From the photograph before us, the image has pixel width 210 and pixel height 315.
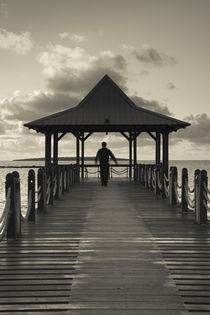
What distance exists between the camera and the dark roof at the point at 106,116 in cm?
2222

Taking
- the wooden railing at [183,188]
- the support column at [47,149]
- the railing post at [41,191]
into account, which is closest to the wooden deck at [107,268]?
the wooden railing at [183,188]

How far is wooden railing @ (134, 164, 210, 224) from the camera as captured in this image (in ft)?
32.6

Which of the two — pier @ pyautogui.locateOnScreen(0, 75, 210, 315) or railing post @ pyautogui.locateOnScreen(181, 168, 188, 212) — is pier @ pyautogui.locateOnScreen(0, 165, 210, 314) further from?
railing post @ pyautogui.locateOnScreen(181, 168, 188, 212)

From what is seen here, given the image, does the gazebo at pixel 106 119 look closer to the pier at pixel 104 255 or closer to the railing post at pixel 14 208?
the pier at pixel 104 255

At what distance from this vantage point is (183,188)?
12109 millimetres

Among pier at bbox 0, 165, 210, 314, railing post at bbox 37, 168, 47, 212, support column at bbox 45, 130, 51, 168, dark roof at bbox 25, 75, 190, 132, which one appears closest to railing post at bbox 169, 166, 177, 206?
pier at bbox 0, 165, 210, 314

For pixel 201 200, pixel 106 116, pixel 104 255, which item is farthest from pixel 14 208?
pixel 106 116

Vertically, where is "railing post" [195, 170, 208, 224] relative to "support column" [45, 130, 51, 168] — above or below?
below

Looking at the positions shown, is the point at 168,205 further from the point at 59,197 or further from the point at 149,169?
the point at 149,169

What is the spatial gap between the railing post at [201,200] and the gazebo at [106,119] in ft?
34.4

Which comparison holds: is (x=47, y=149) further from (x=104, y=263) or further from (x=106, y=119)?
(x=104, y=263)

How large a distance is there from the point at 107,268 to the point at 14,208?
3295 millimetres

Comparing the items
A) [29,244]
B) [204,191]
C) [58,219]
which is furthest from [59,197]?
[29,244]

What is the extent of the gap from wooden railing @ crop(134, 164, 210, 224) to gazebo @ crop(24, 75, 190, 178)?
1993 millimetres
